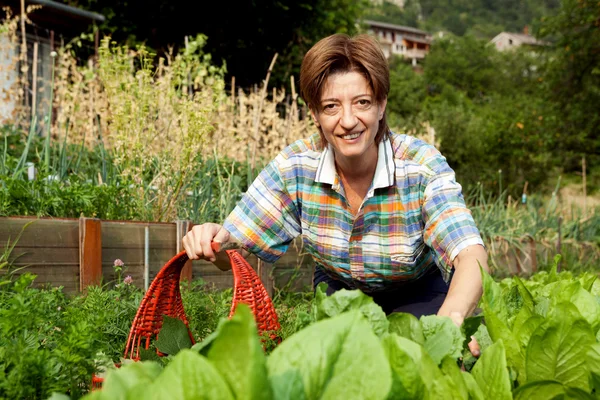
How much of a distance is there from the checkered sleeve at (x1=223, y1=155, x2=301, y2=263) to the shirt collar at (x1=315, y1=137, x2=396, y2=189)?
161mm

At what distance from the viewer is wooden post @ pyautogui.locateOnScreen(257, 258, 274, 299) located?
3703 mm

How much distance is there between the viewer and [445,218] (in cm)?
190

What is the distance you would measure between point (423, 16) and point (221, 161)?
330 ft

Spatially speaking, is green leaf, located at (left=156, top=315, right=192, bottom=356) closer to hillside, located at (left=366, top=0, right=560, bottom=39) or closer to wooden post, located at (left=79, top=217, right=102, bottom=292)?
wooden post, located at (left=79, top=217, right=102, bottom=292)

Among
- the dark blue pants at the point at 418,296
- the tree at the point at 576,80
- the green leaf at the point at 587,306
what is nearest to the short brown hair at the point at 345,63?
the dark blue pants at the point at 418,296

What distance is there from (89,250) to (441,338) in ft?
7.84

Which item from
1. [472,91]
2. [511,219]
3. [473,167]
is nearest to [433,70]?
[472,91]

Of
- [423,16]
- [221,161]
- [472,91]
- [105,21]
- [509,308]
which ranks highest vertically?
[423,16]

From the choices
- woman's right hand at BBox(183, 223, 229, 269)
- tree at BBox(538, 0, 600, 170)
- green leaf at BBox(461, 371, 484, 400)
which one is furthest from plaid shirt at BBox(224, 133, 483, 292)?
tree at BBox(538, 0, 600, 170)

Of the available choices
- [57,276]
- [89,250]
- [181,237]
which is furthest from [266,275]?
[57,276]

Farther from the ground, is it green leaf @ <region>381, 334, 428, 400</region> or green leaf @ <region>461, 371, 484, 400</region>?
green leaf @ <region>381, 334, 428, 400</region>

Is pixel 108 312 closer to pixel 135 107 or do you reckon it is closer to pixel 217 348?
pixel 217 348

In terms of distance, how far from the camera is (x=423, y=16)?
99.4 m

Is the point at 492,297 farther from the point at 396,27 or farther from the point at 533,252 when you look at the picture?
the point at 396,27
